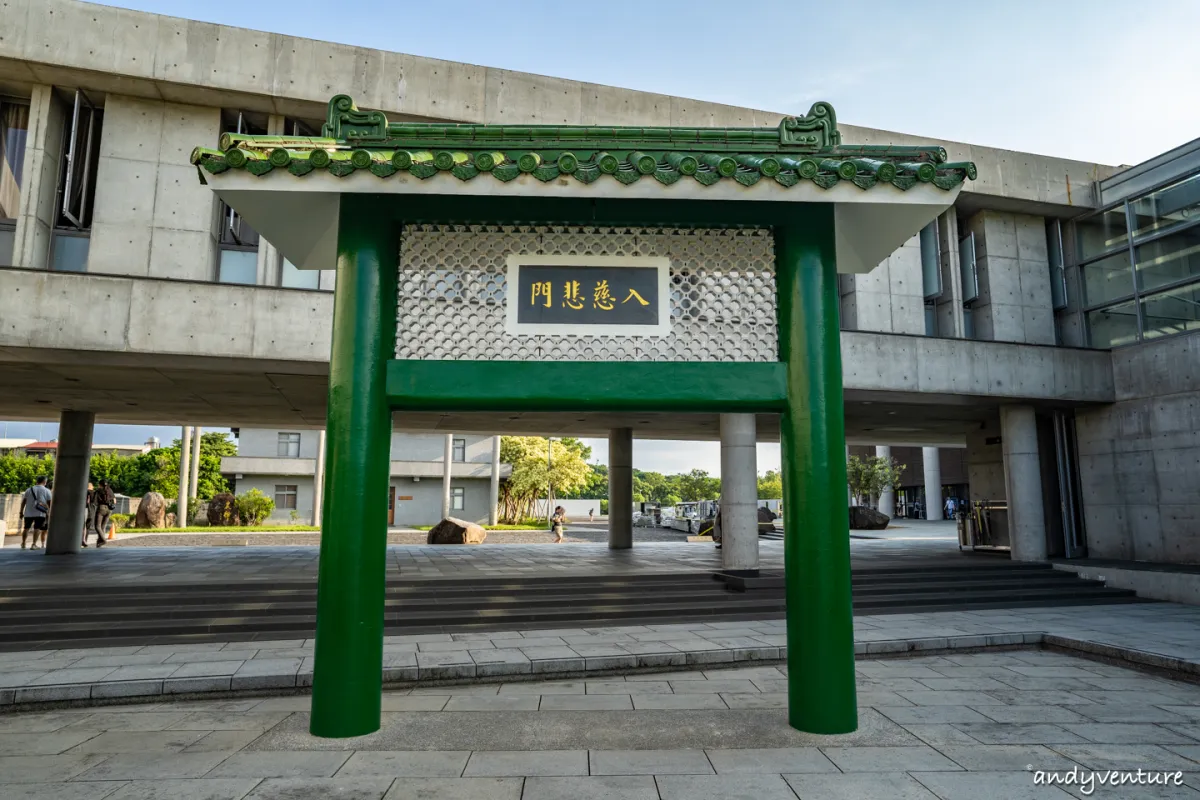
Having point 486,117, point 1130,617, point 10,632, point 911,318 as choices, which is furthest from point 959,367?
point 10,632

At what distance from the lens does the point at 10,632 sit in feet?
28.6

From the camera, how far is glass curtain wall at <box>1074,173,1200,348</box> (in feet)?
46.9

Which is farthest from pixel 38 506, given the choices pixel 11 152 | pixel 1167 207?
pixel 1167 207

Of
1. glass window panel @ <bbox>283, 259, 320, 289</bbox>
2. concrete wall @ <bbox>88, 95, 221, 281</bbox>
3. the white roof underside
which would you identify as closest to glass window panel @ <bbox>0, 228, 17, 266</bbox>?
concrete wall @ <bbox>88, 95, 221, 281</bbox>

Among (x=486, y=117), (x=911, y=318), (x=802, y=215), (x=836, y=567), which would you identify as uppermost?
(x=486, y=117)

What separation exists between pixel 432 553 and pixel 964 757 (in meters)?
14.8

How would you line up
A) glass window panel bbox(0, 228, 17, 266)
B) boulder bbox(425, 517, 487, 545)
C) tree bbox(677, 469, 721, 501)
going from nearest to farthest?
glass window panel bbox(0, 228, 17, 266), boulder bbox(425, 517, 487, 545), tree bbox(677, 469, 721, 501)

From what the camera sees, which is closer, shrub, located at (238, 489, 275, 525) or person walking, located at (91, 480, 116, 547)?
person walking, located at (91, 480, 116, 547)

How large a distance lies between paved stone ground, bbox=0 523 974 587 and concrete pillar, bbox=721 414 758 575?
0.75 meters

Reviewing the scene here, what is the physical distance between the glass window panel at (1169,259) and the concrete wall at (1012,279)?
1736mm

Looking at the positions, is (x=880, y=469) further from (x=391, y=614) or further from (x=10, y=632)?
(x=10, y=632)

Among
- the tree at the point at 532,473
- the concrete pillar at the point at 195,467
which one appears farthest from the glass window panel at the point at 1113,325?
the concrete pillar at the point at 195,467

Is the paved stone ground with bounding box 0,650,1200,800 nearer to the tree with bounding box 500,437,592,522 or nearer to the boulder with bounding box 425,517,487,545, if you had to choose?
the boulder with bounding box 425,517,487,545

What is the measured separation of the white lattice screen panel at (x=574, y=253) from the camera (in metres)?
5.42
